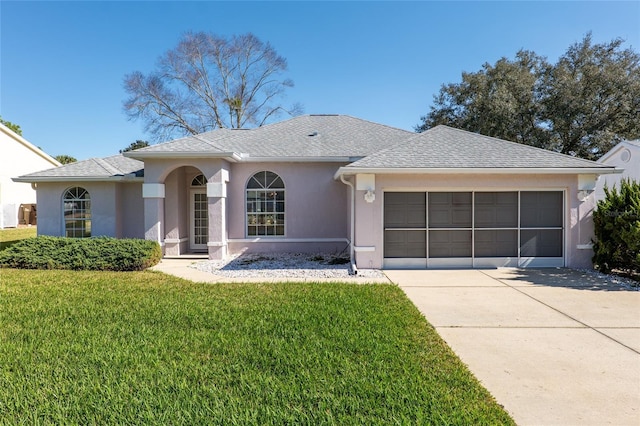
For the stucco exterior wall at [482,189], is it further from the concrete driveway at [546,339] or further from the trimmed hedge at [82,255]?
the trimmed hedge at [82,255]

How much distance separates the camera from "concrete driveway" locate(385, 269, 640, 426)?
3.51 m

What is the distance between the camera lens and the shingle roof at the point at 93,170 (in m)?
13.8

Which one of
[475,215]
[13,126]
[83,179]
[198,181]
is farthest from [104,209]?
[13,126]

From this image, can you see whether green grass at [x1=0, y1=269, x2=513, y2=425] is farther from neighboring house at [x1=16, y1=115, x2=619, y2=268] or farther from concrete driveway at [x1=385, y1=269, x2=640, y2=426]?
neighboring house at [x1=16, y1=115, x2=619, y2=268]

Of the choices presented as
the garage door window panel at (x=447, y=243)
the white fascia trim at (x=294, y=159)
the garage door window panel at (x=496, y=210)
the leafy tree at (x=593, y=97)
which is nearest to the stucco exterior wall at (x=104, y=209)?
the white fascia trim at (x=294, y=159)

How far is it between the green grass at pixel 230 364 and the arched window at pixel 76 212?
26.8 ft

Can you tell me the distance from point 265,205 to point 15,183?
27.4 meters

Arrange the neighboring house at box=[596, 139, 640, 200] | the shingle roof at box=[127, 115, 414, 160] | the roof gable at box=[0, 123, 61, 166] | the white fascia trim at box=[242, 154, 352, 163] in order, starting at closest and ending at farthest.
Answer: the shingle roof at box=[127, 115, 414, 160] < the white fascia trim at box=[242, 154, 352, 163] < the neighboring house at box=[596, 139, 640, 200] < the roof gable at box=[0, 123, 61, 166]

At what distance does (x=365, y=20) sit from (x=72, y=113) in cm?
1910

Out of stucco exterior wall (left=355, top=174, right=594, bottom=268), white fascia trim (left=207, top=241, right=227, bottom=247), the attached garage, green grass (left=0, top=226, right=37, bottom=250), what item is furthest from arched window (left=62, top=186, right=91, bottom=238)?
stucco exterior wall (left=355, top=174, right=594, bottom=268)

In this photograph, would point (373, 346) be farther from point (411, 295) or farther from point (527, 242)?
point (527, 242)

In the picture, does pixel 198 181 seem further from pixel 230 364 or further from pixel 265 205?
pixel 230 364

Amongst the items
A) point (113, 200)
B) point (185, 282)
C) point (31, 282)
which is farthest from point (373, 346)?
point (113, 200)

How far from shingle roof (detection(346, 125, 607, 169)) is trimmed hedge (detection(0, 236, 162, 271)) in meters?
7.22
